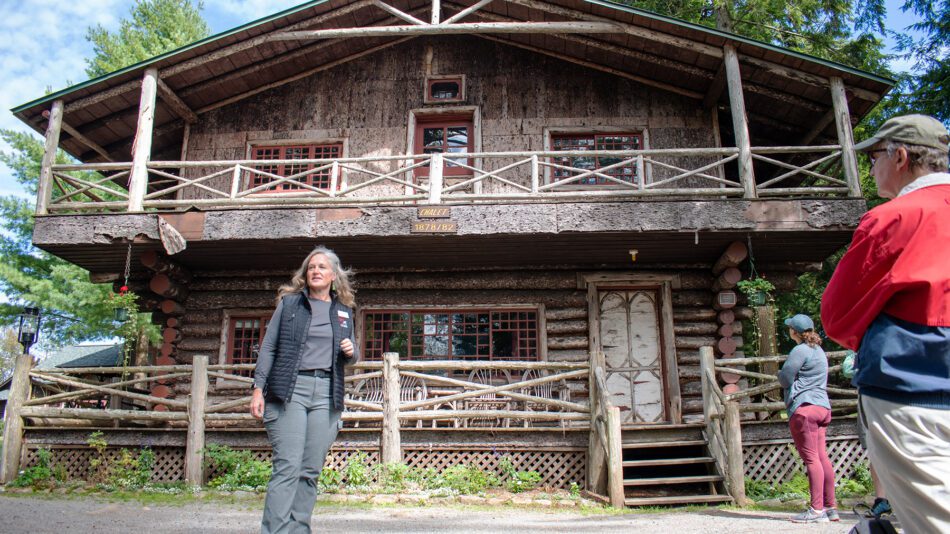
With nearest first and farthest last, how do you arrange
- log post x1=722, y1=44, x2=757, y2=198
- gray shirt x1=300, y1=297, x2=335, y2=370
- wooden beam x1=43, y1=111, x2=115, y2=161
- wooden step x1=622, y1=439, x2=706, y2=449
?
1. gray shirt x1=300, y1=297, x2=335, y2=370
2. wooden step x1=622, y1=439, x2=706, y2=449
3. log post x1=722, y1=44, x2=757, y2=198
4. wooden beam x1=43, y1=111, x2=115, y2=161

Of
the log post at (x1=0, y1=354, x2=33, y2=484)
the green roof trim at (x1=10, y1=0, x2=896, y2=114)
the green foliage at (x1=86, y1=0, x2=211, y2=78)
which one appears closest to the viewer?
the log post at (x1=0, y1=354, x2=33, y2=484)

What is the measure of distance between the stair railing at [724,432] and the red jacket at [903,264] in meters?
6.50

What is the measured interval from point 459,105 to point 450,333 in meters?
4.26

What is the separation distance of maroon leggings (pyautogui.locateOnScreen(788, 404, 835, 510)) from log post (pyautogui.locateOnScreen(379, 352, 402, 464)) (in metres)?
4.75

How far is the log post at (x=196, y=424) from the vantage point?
30.4 ft

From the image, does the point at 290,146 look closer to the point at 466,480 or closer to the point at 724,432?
→ the point at 466,480

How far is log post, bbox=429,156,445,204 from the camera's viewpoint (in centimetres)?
1085

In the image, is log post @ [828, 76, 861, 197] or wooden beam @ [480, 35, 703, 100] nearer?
log post @ [828, 76, 861, 197]

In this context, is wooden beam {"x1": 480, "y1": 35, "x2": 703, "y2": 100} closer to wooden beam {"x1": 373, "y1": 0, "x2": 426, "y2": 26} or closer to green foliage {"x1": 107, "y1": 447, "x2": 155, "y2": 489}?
wooden beam {"x1": 373, "y1": 0, "x2": 426, "y2": 26}

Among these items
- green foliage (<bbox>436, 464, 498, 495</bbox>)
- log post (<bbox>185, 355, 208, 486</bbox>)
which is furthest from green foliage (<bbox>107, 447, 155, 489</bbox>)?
green foliage (<bbox>436, 464, 498, 495</bbox>)

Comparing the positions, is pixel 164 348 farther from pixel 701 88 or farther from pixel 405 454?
pixel 701 88

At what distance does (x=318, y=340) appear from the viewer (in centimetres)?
478

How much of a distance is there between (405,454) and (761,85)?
28.0 feet

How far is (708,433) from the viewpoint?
9.32 meters
